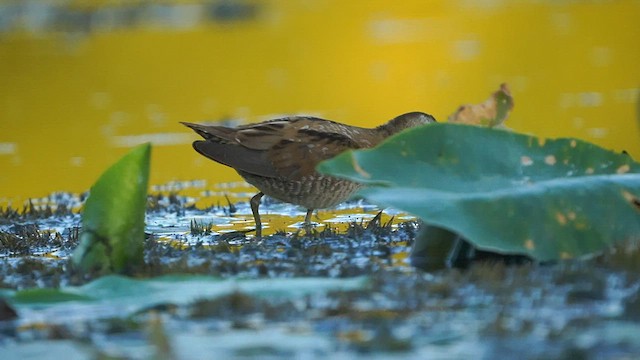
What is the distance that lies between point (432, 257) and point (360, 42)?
1526 centimetres

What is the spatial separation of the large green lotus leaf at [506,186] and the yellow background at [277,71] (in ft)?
19.2

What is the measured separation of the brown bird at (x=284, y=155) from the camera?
29.2ft

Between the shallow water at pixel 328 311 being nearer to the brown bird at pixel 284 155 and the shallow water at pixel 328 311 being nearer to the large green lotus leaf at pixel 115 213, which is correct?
the large green lotus leaf at pixel 115 213

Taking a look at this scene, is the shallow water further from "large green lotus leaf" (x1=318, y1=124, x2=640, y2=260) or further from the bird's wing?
the bird's wing

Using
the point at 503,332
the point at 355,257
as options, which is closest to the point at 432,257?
the point at 355,257

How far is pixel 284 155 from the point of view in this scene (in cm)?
901

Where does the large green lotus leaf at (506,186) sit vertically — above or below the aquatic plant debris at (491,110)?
below

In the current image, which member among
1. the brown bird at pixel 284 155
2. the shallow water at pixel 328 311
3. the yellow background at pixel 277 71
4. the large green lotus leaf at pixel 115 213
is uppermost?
the yellow background at pixel 277 71

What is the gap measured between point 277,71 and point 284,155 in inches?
407

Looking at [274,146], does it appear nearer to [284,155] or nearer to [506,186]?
[284,155]

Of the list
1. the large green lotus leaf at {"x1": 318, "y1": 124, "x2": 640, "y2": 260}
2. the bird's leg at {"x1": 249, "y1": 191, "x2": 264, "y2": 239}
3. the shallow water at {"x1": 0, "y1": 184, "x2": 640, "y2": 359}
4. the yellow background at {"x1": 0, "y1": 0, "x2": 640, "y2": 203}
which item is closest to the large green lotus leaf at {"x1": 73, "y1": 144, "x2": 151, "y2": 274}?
the shallow water at {"x1": 0, "y1": 184, "x2": 640, "y2": 359}

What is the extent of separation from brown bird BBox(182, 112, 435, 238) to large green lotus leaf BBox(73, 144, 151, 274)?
249 cm

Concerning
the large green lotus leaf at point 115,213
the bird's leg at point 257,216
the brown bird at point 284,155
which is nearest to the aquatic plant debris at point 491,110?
the large green lotus leaf at point 115,213

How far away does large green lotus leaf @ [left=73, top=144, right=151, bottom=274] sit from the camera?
20.6 feet
